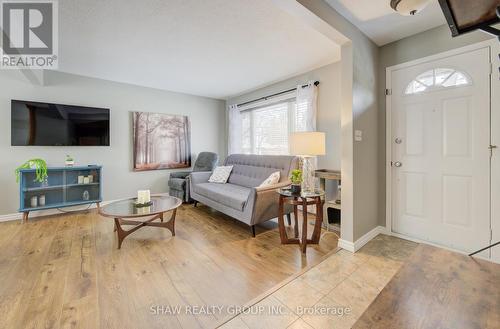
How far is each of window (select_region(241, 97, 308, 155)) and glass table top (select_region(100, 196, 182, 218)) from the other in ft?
7.30

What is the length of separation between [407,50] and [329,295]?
105 inches

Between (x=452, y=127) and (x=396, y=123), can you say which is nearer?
(x=452, y=127)

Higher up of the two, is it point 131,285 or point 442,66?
point 442,66

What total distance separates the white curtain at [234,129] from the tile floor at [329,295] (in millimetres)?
3375

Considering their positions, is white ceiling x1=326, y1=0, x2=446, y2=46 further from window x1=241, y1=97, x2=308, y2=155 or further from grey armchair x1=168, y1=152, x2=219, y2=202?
grey armchair x1=168, y1=152, x2=219, y2=202

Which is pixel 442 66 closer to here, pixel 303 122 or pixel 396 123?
pixel 396 123

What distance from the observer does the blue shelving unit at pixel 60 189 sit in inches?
126

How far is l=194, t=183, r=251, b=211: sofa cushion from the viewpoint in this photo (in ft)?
9.03

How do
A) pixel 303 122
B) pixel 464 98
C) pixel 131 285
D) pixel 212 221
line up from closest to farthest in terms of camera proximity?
pixel 131 285
pixel 464 98
pixel 212 221
pixel 303 122

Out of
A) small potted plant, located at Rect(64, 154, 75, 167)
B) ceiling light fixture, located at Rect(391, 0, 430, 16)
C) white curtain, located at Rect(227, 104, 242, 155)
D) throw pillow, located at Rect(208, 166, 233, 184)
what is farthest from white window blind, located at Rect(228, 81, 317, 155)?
small potted plant, located at Rect(64, 154, 75, 167)

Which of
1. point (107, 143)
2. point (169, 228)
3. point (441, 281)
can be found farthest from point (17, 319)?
point (107, 143)

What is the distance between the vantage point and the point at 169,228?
2707 mm

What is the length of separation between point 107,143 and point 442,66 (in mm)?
4929

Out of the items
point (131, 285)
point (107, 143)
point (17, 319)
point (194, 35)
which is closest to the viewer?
point (17, 319)
